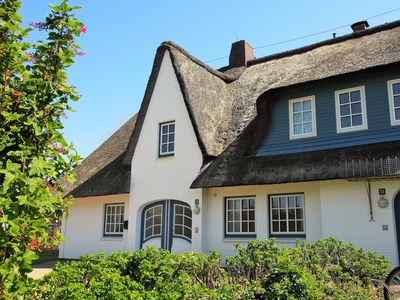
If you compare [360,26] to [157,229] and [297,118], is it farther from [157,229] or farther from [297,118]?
[157,229]

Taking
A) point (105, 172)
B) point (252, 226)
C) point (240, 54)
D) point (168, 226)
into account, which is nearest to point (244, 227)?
point (252, 226)

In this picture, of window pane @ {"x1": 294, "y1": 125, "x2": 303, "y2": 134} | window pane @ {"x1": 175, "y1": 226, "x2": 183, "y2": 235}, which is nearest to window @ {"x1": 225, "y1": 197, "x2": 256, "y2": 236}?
window pane @ {"x1": 175, "y1": 226, "x2": 183, "y2": 235}

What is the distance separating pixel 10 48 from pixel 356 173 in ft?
29.0

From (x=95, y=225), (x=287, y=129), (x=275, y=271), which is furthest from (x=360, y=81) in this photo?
(x=95, y=225)

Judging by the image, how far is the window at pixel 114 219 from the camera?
16.2m

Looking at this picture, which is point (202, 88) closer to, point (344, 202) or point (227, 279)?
point (344, 202)

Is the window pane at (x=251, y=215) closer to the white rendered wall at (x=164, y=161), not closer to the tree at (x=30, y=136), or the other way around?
the white rendered wall at (x=164, y=161)

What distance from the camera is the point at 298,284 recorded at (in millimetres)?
4887

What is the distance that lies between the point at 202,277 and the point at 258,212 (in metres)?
6.56

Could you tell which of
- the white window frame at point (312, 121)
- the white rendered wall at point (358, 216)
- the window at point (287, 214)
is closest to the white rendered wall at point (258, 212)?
the window at point (287, 214)

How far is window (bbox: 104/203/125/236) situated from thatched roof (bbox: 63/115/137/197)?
1.25 meters

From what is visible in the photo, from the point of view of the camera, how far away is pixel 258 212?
12477 mm

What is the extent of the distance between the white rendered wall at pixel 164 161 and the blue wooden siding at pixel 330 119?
2.97 metres

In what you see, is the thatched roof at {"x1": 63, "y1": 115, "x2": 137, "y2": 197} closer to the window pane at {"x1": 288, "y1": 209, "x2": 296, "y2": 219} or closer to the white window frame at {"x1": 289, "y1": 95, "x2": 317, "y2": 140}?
the window pane at {"x1": 288, "y1": 209, "x2": 296, "y2": 219}
